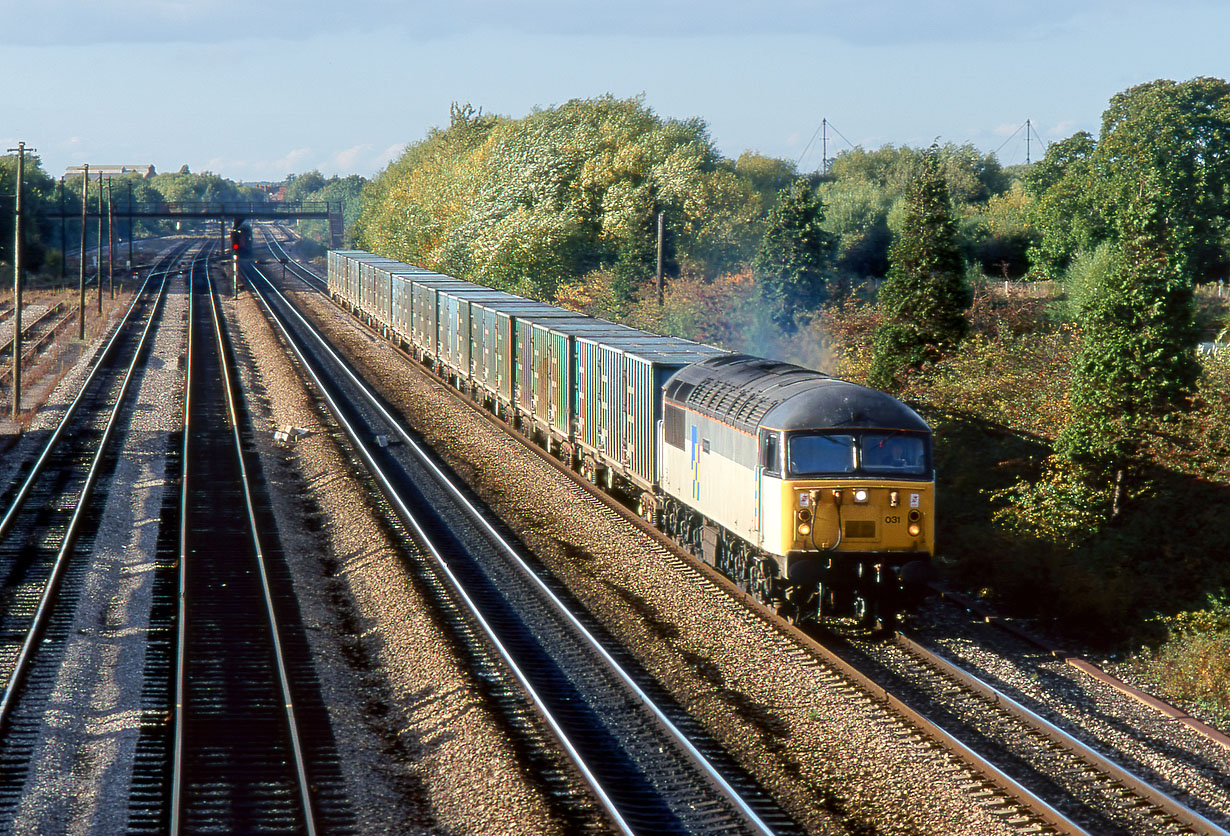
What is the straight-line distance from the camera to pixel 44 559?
20.2 metres

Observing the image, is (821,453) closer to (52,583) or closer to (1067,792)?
(1067,792)

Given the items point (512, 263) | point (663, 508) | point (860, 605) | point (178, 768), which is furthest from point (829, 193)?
point (178, 768)

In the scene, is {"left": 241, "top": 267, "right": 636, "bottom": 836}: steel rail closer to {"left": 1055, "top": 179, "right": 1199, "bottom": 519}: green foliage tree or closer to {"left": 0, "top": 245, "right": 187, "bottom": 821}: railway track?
{"left": 0, "top": 245, "right": 187, "bottom": 821}: railway track

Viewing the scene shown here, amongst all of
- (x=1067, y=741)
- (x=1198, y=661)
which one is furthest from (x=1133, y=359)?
(x=1067, y=741)

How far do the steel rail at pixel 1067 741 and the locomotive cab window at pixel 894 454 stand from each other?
232 cm

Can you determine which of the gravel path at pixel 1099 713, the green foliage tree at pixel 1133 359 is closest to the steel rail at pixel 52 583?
the gravel path at pixel 1099 713

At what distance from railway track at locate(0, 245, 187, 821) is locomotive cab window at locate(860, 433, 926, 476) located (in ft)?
33.8

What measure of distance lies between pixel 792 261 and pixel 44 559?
32708 millimetres

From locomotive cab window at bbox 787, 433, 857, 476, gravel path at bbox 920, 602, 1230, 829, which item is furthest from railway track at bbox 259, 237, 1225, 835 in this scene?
locomotive cab window at bbox 787, 433, 857, 476

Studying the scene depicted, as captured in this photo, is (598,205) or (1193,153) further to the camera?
(598,205)

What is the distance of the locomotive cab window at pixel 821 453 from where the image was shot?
15.7 metres

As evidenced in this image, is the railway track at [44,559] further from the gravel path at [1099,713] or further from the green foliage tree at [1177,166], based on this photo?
the green foliage tree at [1177,166]

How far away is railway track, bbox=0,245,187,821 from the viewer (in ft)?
43.6

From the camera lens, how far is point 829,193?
7812 cm
